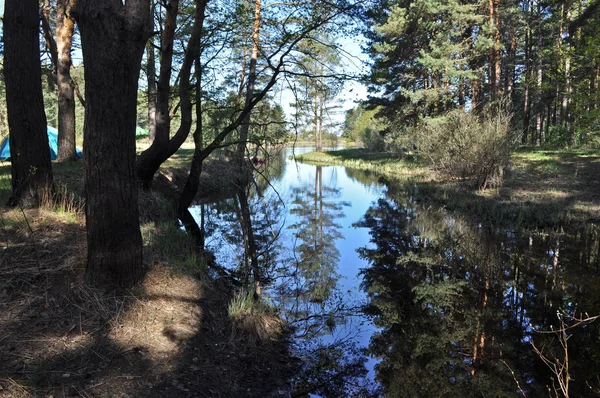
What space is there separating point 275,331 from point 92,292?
7.09ft

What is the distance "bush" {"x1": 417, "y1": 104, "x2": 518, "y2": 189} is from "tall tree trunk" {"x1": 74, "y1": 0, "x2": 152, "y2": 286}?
12.3m

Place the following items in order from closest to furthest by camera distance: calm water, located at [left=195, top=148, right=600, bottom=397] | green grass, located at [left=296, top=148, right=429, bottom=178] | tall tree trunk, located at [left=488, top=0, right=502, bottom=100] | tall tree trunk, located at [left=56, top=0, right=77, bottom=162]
Result: calm water, located at [left=195, top=148, right=600, bottom=397] < tall tree trunk, located at [left=56, top=0, right=77, bottom=162] < tall tree trunk, located at [left=488, top=0, right=502, bottom=100] < green grass, located at [left=296, top=148, right=429, bottom=178]

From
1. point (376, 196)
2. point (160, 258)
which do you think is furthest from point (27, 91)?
point (376, 196)

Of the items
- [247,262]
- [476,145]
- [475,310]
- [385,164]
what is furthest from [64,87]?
[385,164]

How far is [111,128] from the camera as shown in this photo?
3945 millimetres

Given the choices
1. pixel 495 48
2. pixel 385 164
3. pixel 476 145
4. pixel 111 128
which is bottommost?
pixel 385 164

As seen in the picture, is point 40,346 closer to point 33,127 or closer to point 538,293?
point 33,127

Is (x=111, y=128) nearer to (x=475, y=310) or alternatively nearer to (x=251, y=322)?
(x=251, y=322)

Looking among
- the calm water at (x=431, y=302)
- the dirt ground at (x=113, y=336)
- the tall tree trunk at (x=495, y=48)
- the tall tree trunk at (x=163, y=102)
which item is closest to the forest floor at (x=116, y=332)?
the dirt ground at (x=113, y=336)

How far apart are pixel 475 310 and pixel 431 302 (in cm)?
65

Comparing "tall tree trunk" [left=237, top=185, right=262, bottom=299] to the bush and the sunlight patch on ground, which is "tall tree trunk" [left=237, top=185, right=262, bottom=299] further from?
the bush

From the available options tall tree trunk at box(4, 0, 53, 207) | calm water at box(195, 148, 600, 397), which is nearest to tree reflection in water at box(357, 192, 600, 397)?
calm water at box(195, 148, 600, 397)

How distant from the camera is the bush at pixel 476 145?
13.5 metres

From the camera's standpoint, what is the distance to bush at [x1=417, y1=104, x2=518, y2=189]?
44.1 feet
